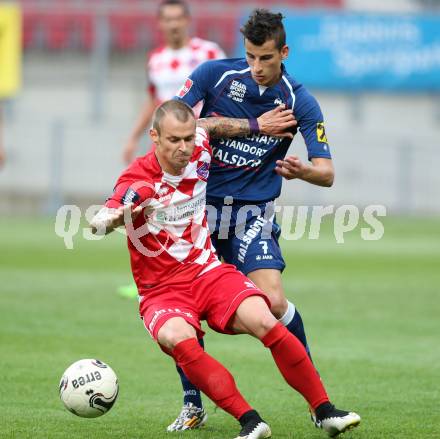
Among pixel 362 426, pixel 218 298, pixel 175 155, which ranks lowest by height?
pixel 362 426

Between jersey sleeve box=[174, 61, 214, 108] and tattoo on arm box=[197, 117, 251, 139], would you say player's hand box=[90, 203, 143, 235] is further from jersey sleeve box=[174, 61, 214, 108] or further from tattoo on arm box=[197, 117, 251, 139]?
jersey sleeve box=[174, 61, 214, 108]

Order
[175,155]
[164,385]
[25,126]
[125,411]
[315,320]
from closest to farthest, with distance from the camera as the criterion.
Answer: [175,155], [125,411], [164,385], [315,320], [25,126]

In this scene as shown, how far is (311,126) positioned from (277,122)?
224 mm

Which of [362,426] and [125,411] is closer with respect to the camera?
[362,426]

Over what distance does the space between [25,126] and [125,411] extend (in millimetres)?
17788

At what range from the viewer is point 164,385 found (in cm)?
719

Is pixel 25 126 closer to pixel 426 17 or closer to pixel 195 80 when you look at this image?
pixel 426 17

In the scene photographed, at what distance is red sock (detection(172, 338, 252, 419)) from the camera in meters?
5.38

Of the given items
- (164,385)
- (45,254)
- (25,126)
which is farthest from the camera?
(25,126)

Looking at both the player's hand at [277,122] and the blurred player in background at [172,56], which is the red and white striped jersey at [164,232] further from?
the blurred player in background at [172,56]

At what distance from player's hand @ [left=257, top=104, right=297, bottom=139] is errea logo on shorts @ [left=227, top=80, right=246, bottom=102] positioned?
214 millimetres

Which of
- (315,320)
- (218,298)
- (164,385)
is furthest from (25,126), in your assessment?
(218,298)

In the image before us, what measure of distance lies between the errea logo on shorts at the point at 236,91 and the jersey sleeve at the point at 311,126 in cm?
34

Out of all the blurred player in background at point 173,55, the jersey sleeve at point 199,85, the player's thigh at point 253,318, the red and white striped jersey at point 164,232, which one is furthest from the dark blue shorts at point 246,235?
the blurred player in background at point 173,55
